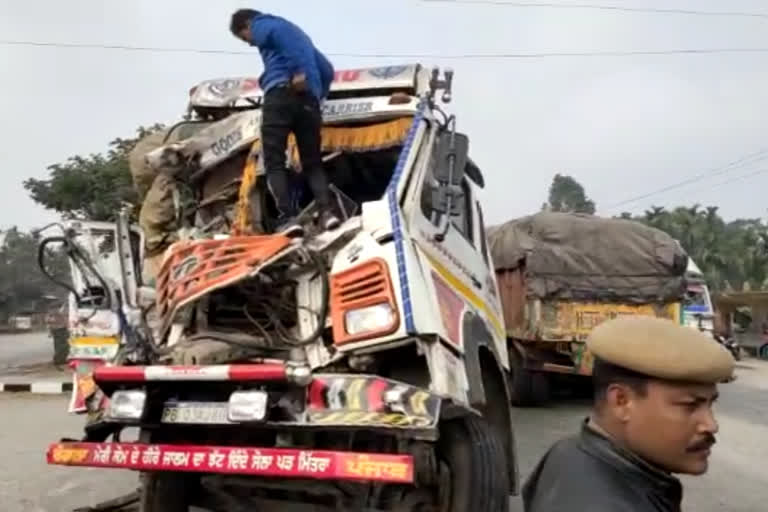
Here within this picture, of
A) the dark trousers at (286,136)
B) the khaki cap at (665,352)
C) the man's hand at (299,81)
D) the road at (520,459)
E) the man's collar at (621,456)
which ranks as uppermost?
the man's hand at (299,81)

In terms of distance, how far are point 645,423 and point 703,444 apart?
115 millimetres

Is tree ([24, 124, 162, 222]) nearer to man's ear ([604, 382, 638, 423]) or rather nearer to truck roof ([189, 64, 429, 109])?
truck roof ([189, 64, 429, 109])

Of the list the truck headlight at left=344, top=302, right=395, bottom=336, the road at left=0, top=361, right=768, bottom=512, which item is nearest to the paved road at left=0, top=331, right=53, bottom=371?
the road at left=0, top=361, right=768, bottom=512

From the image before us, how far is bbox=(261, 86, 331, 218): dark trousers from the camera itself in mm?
4793

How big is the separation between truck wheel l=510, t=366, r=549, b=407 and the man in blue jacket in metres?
7.02

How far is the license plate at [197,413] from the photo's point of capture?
3.89 metres

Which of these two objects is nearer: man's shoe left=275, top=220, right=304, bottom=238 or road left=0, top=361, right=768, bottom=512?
man's shoe left=275, top=220, right=304, bottom=238

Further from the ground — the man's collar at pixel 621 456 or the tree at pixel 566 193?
the tree at pixel 566 193

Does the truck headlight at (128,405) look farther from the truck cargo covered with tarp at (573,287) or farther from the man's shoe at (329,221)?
the truck cargo covered with tarp at (573,287)

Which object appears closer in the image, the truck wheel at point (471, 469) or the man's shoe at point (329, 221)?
the truck wheel at point (471, 469)

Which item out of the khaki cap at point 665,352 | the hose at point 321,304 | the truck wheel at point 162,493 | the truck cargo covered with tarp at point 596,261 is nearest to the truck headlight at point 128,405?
the truck wheel at point 162,493

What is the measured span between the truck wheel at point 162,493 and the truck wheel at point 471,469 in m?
1.53

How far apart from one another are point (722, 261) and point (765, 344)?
12.6 metres

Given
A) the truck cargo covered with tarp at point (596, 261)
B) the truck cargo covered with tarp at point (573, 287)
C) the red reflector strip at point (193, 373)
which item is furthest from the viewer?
the truck cargo covered with tarp at point (596, 261)
